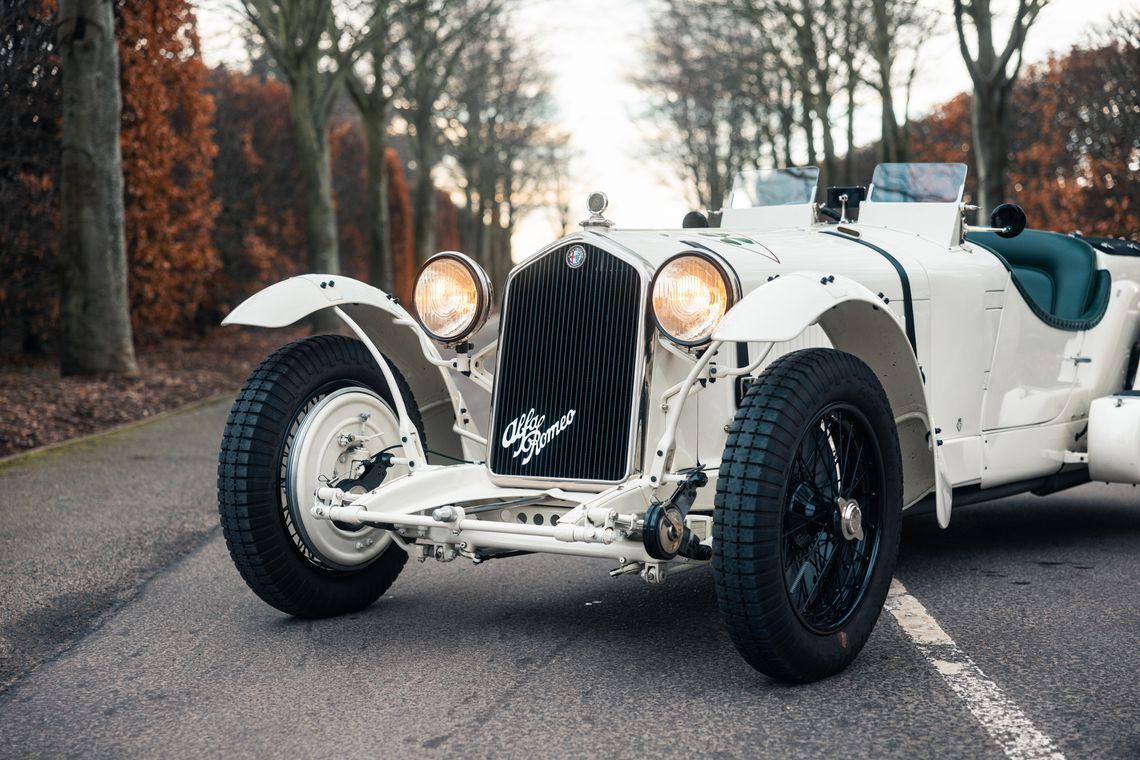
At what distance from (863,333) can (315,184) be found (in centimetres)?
1536

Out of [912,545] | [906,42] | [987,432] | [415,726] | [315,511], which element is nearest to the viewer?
[415,726]

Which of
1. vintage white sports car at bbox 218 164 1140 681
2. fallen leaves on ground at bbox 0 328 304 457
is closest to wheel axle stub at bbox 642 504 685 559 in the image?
vintage white sports car at bbox 218 164 1140 681

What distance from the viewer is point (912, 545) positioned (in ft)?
19.3

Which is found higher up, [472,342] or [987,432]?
[472,342]

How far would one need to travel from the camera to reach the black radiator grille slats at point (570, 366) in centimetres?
426

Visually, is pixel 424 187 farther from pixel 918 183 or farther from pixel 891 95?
pixel 918 183

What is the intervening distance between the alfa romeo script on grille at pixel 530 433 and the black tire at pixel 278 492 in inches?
28.3

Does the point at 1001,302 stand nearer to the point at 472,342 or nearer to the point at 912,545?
the point at 912,545

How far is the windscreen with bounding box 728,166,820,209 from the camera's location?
593cm

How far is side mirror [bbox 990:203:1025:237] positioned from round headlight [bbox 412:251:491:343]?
2.44 meters

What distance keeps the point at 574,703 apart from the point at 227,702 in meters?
1.01

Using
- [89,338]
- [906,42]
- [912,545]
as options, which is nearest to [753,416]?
[912,545]

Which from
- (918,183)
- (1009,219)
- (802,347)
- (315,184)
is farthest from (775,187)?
(315,184)

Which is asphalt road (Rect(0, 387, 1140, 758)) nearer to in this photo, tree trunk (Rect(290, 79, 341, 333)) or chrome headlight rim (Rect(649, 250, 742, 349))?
chrome headlight rim (Rect(649, 250, 742, 349))
